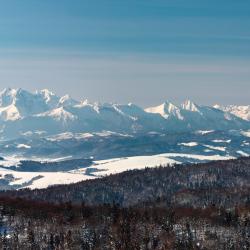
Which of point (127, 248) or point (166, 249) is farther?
point (127, 248)
